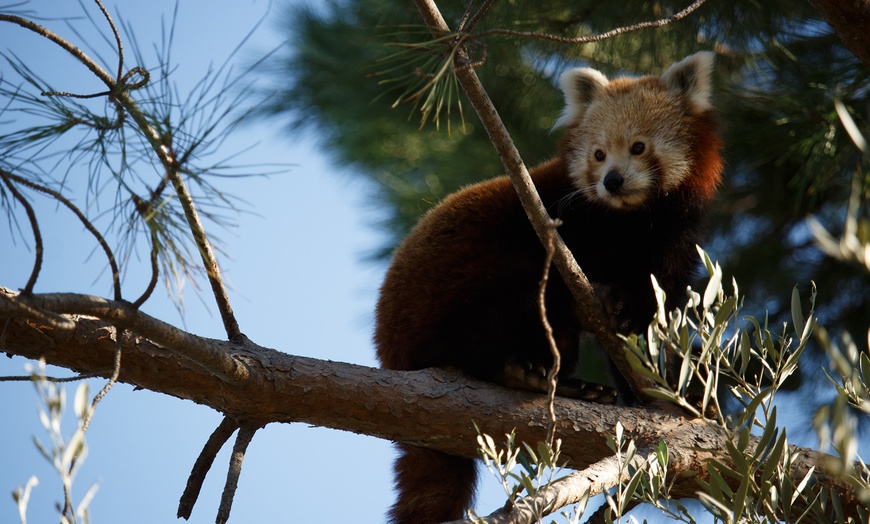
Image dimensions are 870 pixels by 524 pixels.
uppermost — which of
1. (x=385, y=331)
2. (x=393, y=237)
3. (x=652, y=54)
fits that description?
(x=652, y=54)

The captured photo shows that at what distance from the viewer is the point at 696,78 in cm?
381

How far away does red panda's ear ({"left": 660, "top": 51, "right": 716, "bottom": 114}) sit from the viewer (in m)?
3.79

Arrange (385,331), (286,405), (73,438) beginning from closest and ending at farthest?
(73,438) → (286,405) → (385,331)

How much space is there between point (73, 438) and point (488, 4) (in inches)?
62.2

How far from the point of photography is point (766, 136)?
186 inches

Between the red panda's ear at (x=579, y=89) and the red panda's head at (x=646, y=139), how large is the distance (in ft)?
0.14

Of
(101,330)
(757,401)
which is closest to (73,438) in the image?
(101,330)

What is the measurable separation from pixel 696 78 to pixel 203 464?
2.76 m

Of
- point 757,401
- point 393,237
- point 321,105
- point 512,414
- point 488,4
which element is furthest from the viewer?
point 321,105

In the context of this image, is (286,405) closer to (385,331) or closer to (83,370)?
(83,370)

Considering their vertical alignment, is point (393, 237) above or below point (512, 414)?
above

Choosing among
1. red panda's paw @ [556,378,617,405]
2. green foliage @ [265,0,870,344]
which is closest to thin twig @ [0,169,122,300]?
red panda's paw @ [556,378,617,405]

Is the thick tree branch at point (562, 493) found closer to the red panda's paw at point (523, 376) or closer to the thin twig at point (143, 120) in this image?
the red panda's paw at point (523, 376)

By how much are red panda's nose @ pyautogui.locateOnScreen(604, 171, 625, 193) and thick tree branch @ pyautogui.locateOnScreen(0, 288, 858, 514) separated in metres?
0.94
